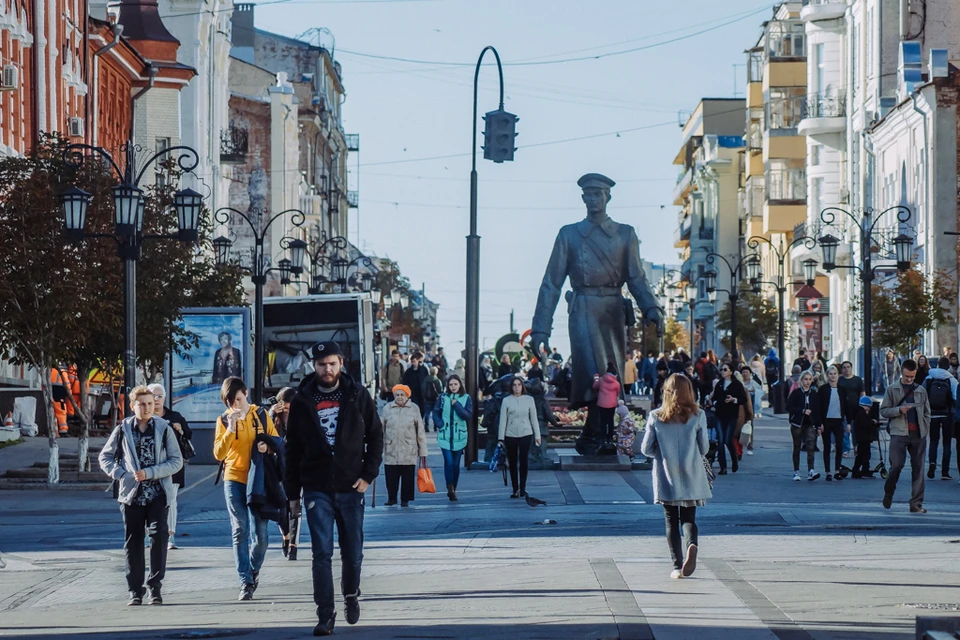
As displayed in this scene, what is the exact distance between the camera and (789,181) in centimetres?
7631

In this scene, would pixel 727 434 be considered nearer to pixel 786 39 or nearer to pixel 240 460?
pixel 240 460

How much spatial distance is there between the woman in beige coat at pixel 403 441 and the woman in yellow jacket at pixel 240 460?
271 inches

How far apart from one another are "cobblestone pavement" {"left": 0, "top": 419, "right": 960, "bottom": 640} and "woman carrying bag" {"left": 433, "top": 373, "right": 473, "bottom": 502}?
45 cm

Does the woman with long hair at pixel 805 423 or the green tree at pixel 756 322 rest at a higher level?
the green tree at pixel 756 322

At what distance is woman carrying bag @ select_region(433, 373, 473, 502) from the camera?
72.3 feet

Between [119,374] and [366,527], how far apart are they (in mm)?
12708

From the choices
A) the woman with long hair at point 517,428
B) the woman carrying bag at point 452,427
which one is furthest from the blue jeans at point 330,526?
the woman carrying bag at point 452,427

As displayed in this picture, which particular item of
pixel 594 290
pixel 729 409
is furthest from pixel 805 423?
pixel 594 290

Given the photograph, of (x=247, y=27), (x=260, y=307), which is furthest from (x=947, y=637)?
(x=247, y=27)

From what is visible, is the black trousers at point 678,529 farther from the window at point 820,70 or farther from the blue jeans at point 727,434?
the window at point 820,70

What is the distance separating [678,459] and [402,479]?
806 cm

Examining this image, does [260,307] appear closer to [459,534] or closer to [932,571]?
[459,534]

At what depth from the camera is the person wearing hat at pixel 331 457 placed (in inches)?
427

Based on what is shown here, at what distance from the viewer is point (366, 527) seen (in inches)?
728
